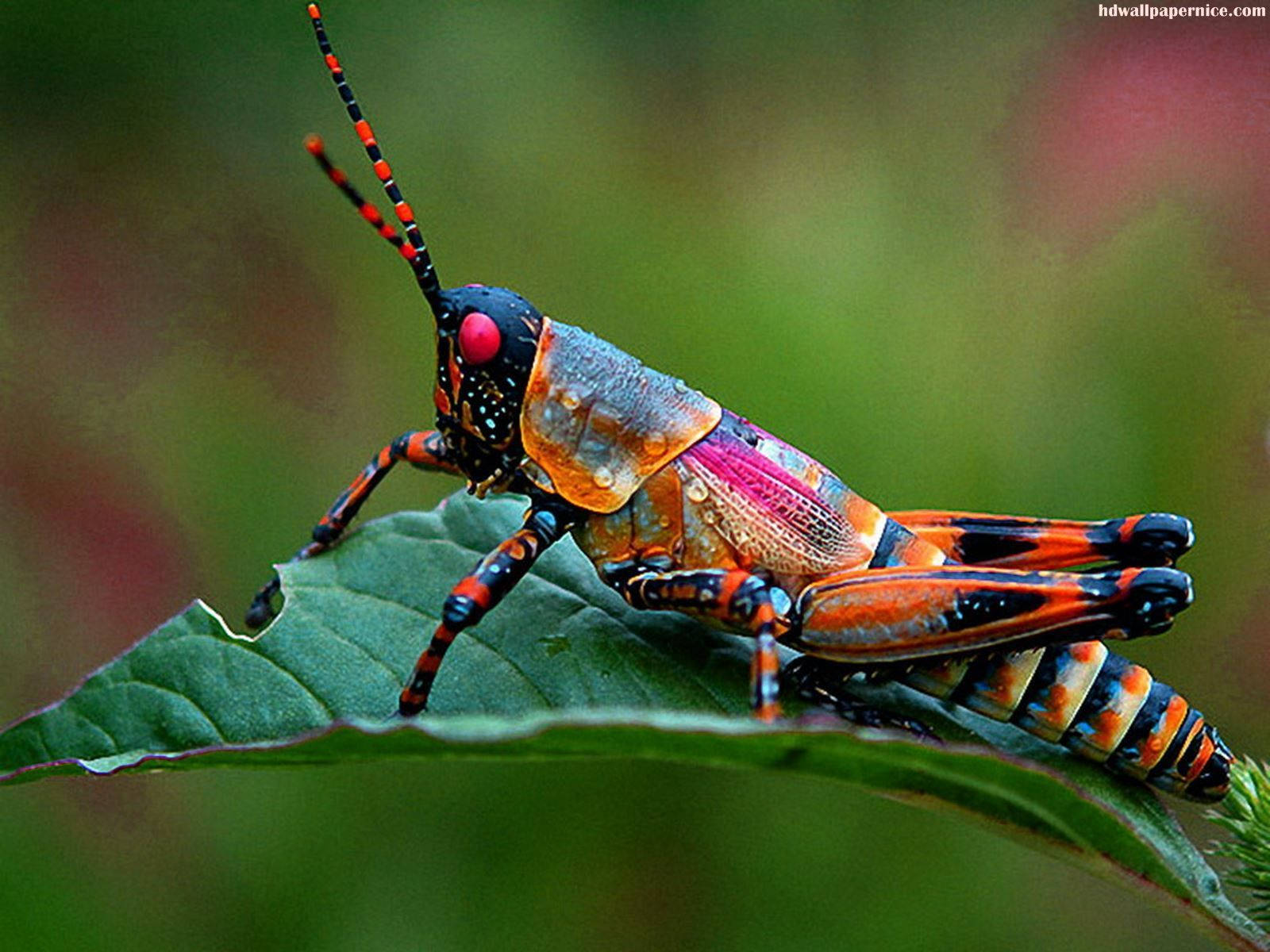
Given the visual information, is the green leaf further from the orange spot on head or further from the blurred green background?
the blurred green background

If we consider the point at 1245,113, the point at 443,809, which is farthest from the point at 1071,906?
the point at 1245,113

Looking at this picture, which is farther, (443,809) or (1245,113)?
(1245,113)

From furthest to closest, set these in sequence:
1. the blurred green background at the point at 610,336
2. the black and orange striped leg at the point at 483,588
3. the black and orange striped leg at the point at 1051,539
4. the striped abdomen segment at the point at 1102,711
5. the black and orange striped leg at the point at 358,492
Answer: the blurred green background at the point at 610,336, the black and orange striped leg at the point at 358,492, the black and orange striped leg at the point at 1051,539, the striped abdomen segment at the point at 1102,711, the black and orange striped leg at the point at 483,588

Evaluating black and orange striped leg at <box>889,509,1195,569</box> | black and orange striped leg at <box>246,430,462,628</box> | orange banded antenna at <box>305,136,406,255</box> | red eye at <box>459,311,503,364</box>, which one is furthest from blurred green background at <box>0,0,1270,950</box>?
orange banded antenna at <box>305,136,406,255</box>

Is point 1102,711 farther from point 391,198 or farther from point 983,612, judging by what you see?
point 391,198

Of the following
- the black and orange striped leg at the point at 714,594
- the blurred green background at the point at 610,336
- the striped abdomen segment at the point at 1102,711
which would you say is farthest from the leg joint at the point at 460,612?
the blurred green background at the point at 610,336

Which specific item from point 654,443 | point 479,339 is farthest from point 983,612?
point 479,339

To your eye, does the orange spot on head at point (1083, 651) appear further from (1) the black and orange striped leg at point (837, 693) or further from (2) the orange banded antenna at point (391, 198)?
(2) the orange banded antenna at point (391, 198)

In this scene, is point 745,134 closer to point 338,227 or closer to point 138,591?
point 338,227
